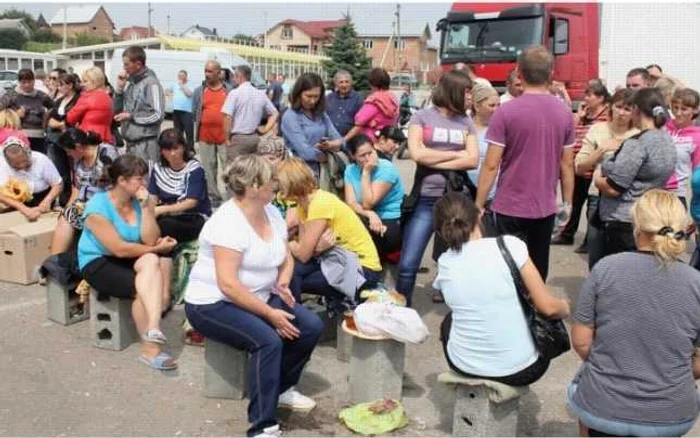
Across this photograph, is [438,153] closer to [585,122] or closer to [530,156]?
[530,156]

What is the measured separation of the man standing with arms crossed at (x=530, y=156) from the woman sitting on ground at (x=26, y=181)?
12.8ft

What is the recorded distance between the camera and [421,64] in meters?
73.8

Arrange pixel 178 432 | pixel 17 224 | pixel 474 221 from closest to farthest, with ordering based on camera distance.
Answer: pixel 474 221 < pixel 178 432 < pixel 17 224

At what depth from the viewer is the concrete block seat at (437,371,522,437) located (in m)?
3.19

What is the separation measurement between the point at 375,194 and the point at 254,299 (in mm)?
1793

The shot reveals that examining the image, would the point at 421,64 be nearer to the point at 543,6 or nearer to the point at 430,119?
the point at 543,6

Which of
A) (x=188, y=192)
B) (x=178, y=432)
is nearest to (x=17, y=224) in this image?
(x=188, y=192)

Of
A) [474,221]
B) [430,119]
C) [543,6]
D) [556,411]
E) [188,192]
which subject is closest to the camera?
[474,221]

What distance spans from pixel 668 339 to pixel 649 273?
242 mm

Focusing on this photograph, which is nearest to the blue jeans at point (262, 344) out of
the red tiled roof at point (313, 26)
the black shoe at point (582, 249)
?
the black shoe at point (582, 249)

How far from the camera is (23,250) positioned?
568 cm

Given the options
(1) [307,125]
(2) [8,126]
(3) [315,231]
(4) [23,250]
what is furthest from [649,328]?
(2) [8,126]

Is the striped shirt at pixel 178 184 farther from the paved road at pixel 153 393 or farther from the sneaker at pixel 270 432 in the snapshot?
the sneaker at pixel 270 432

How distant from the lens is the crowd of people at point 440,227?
2600 mm
